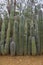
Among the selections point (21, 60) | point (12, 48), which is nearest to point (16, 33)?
point (12, 48)

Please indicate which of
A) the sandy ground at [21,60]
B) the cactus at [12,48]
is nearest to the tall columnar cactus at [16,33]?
the cactus at [12,48]

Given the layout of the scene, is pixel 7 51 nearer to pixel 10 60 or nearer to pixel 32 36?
pixel 10 60

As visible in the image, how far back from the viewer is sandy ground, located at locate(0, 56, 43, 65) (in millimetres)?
2516

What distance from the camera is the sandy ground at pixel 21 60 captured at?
252 cm

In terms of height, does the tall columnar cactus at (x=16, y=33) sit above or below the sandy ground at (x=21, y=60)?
above

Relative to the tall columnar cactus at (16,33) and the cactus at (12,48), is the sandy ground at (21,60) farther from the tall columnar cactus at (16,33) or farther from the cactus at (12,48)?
the tall columnar cactus at (16,33)

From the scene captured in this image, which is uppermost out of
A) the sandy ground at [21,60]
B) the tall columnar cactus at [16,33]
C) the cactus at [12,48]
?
the tall columnar cactus at [16,33]

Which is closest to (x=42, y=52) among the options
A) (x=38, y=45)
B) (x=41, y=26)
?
(x=38, y=45)

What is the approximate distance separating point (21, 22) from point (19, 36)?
0.19 meters

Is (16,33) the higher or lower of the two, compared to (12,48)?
higher

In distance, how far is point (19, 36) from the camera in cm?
263

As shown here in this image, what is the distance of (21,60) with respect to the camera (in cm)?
258

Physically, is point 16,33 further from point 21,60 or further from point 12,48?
point 21,60

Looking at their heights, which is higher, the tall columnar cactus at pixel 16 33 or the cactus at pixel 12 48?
the tall columnar cactus at pixel 16 33
